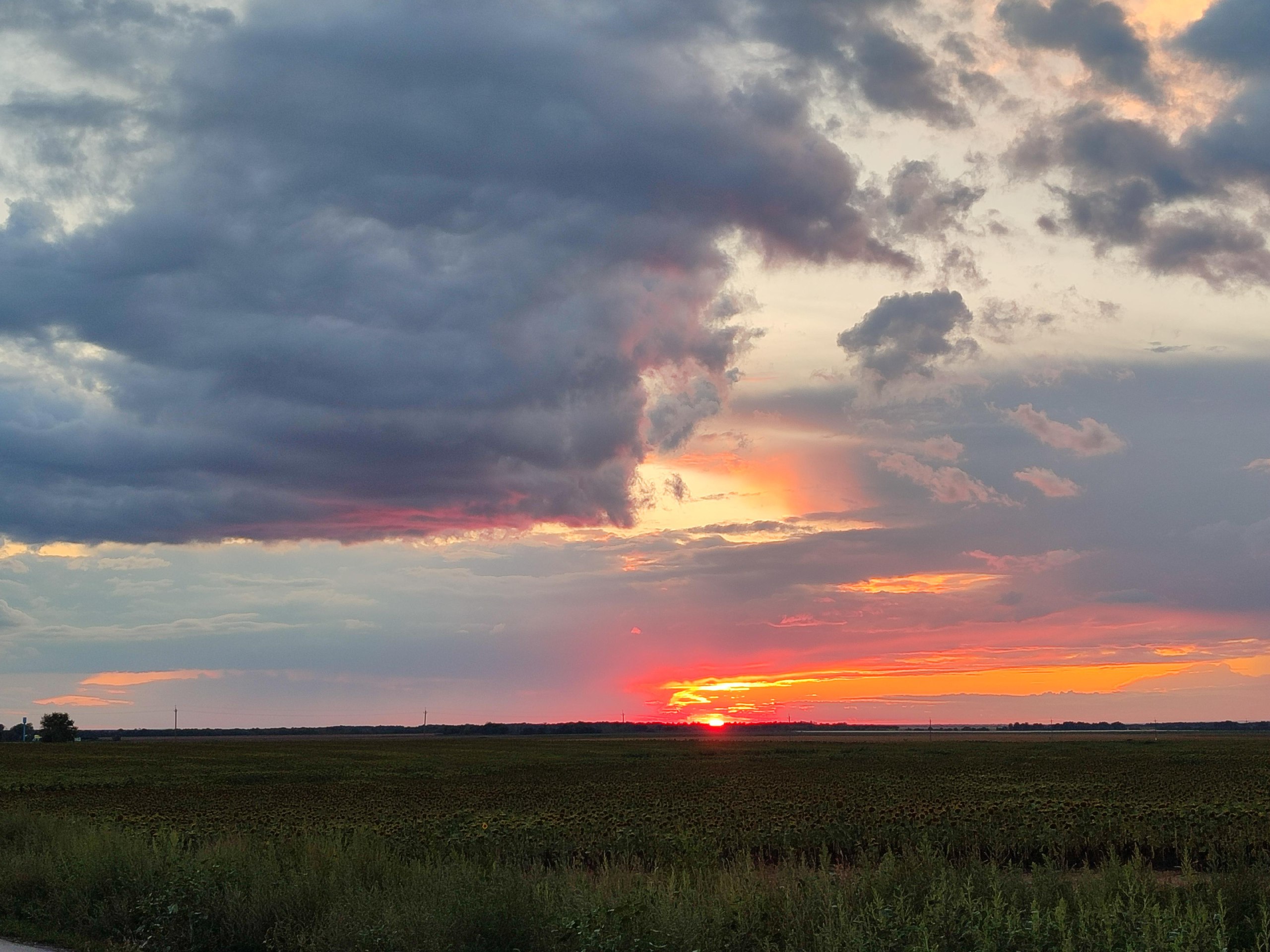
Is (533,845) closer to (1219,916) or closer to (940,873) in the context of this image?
(940,873)

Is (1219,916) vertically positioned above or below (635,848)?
above

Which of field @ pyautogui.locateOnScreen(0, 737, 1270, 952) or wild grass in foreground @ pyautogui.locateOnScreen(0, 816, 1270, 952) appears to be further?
field @ pyautogui.locateOnScreen(0, 737, 1270, 952)

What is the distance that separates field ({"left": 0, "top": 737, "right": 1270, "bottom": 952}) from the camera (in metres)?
13.4

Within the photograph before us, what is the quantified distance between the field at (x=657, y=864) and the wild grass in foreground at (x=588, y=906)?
52 mm

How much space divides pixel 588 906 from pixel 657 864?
9465 mm

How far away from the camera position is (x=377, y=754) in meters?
124

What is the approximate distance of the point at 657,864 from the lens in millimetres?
23125

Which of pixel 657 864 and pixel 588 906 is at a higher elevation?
pixel 588 906

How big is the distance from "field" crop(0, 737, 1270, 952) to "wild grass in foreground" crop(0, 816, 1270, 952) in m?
0.05

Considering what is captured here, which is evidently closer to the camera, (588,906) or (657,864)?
(588,906)

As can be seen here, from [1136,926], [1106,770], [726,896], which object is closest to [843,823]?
[726,896]

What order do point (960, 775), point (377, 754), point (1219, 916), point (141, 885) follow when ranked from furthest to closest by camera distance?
point (377, 754)
point (960, 775)
point (141, 885)
point (1219, 916)

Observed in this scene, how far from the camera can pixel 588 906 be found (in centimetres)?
1410

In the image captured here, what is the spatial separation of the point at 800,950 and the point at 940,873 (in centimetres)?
456
